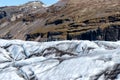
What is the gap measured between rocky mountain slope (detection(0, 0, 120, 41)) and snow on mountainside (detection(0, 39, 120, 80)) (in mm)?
99359

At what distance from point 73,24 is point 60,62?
12762 centimetres

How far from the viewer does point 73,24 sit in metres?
137

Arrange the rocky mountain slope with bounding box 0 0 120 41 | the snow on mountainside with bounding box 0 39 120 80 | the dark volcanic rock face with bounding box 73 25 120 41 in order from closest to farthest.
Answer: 1. the snow on mountainside with bounding box 0 39 120 80
2. the dark volcanic rock face with bounding box 73 25 120 41
3. the rocky mountain slope with bounding box 0 0 120 41

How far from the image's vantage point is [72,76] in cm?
916

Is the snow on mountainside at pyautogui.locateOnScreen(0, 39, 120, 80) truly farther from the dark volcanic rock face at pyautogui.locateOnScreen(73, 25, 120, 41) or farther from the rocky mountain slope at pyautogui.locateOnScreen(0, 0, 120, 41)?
the dark volcanic rock face at pyautogui.locateOnScreen(73, 25, 120, 41)

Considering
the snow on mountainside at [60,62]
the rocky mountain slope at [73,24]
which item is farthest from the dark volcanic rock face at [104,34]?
the snow on mountainside at [60,62]

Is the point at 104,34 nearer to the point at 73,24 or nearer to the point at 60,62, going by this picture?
the point at 73,24

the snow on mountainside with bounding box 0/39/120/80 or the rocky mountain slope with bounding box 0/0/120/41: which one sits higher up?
the snow on mountainside with bounding box 0/39/120/80

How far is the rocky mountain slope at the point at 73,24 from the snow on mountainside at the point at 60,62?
99359 mm

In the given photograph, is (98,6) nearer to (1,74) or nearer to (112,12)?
(112,12)

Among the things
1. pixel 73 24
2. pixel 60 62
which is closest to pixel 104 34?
pixel 73 24

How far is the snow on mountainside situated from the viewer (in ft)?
30.1

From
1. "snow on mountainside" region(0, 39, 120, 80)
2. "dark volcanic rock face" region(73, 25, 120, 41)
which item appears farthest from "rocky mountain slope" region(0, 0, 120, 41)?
"snow on mountainside" region(0, 39, 120, 80)

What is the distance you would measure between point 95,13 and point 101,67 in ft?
457
